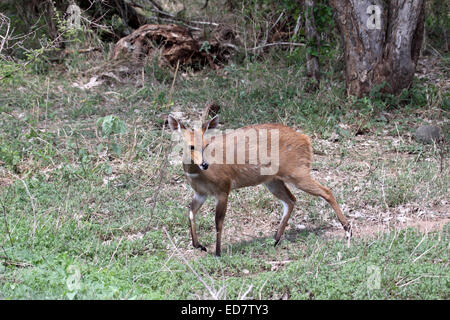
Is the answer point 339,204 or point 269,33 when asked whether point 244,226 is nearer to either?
point 339,204

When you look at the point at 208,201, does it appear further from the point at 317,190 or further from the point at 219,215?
the point at 317,190

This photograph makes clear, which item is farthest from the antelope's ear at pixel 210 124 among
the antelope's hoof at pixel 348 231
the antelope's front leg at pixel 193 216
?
the antelope's hoof at pixel 348 231

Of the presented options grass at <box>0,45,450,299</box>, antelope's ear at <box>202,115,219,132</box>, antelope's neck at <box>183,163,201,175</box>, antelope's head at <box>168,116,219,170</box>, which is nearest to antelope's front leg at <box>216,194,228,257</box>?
grass at <box>0,45,450,299</box>

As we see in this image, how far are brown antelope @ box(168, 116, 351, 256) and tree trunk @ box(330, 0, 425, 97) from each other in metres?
3.61

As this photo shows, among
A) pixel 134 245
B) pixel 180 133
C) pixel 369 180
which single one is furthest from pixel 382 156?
pixel 134 245

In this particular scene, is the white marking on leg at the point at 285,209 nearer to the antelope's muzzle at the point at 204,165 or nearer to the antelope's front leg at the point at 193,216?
the antelope's front leg at the point at 193,216

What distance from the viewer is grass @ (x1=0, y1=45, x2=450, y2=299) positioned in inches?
192

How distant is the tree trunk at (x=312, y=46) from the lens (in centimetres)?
1026

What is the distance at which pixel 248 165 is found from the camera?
639cm

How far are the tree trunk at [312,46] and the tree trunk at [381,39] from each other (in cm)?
57

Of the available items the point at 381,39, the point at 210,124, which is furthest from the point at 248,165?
the point at 381,39

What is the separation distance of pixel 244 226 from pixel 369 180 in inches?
75.1

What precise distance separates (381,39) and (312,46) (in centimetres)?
130

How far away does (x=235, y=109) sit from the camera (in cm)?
970
